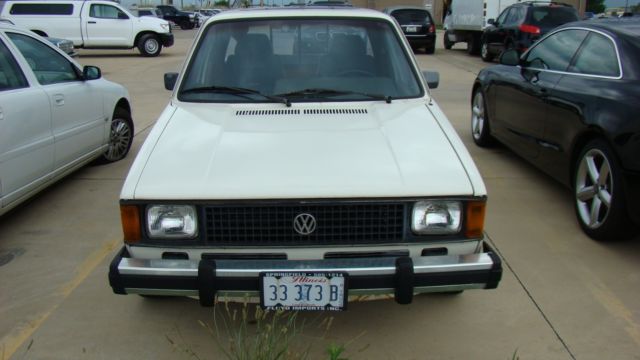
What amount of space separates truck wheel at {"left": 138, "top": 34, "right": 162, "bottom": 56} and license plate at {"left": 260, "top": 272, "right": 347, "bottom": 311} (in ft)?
63.2

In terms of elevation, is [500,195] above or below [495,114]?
below

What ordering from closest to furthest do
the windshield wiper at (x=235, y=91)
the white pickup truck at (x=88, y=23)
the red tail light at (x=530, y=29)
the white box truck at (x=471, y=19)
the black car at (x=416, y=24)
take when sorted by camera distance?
1. the windshield wiper at (x=235, y=91)
2. the red tail light at (x=530, y=29)
3. the white box truck at (x=471, y=19)
4. the white pickup truck at (x=88, y=23)
5. the black car at (x=416, y=24)

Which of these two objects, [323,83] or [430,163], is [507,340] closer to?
[430,163]

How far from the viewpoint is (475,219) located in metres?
2.78

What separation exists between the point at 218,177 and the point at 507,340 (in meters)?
1.72

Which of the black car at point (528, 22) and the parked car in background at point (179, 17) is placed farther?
the parked car in background at point (179, 17)

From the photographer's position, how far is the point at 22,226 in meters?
4.66

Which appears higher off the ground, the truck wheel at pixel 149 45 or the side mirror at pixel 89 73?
the side mirror at pixel 89 73

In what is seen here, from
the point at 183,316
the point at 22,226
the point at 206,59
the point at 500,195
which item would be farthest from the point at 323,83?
the point at 22,226

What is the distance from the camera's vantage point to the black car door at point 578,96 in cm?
427

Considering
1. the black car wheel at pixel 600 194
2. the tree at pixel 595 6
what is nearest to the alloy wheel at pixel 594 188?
the black car wheel at pixel 600 194

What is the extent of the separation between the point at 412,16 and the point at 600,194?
57.0 feet

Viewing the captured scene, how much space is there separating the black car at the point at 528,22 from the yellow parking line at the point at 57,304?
476 inches

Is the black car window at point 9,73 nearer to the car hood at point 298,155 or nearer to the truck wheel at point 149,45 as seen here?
the car hood at point 298,155
